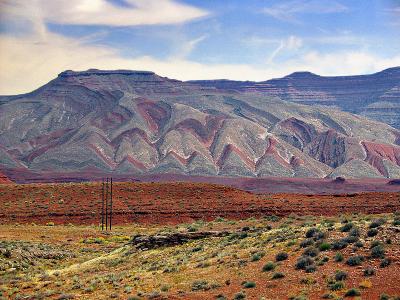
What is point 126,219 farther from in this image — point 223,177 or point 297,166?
point 297,166

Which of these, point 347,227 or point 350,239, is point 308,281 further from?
point 347,227

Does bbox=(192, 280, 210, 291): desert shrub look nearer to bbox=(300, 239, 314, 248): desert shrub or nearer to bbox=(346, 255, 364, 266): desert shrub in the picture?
bbox=(300, 239, 314, 248): desert shrub

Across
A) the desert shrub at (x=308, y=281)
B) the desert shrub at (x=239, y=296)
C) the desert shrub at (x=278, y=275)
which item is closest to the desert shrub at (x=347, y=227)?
the desert shrub at (x=278, y=275)

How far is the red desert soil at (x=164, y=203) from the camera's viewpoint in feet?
215

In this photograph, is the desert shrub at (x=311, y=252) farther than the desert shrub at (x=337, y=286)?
Yes

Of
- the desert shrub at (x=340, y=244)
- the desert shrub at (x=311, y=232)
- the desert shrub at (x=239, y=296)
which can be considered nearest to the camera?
the desert shrub at (x=239, y=296)

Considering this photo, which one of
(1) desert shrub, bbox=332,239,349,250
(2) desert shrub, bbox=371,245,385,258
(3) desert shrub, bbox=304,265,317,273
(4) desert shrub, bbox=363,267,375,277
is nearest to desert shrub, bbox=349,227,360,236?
(1) desert shrub, bbox=332,239,349,250

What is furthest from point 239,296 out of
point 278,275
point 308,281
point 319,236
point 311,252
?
point 319,236

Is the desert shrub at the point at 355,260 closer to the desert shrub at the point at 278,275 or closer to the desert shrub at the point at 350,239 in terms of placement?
the desert shrub at the point at 350,239

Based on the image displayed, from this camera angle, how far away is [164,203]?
7462cm

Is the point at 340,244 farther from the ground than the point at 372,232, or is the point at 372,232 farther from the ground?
the point at 372,232

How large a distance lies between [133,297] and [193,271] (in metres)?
3.98

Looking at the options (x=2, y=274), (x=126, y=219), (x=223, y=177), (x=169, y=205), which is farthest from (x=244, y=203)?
(x=223, y=177)

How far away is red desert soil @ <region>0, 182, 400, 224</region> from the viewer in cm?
6550
